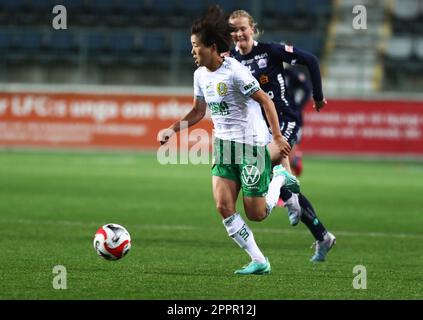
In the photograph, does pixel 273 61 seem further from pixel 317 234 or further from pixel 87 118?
pixel 87 118

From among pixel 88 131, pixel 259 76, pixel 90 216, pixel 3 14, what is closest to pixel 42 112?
pixel 88 131

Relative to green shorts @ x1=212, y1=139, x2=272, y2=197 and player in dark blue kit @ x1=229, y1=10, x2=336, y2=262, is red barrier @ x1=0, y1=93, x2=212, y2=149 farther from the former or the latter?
green shorts @ x1=212, y1=139, x2=272, y2=197

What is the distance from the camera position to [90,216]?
13.1m

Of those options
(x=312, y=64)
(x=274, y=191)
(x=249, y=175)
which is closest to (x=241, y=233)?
(x=249, y=175)

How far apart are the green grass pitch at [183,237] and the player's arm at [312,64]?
1540 mm


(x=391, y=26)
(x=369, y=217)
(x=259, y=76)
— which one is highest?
(x=391, y=26)

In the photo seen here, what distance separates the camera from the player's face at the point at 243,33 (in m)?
9.23

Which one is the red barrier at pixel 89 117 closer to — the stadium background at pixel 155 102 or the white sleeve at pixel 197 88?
the stadium background at pixel 155 102

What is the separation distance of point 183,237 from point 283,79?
89.3 inches

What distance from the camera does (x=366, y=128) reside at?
88.2 ft

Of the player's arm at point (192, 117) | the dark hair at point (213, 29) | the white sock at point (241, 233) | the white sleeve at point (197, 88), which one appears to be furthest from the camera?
the player's arm at point (192, 117)

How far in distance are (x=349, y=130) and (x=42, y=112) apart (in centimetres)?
860

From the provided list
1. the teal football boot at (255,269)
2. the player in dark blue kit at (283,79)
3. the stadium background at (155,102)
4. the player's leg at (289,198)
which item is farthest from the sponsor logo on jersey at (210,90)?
the stadium background at (155,102)
